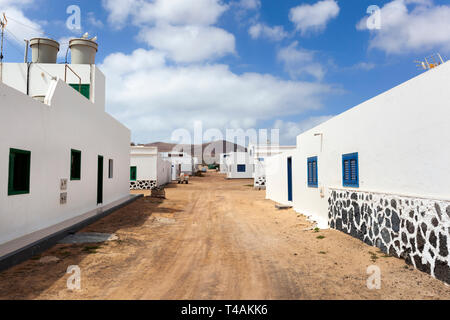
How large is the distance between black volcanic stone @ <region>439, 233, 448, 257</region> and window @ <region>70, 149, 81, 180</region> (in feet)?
34.3

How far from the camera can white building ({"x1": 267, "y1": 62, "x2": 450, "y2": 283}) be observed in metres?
5.40

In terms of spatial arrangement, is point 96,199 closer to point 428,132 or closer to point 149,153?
point 428,132

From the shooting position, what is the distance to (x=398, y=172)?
6.85 metres

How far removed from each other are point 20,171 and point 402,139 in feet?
29.6

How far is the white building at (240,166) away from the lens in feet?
153

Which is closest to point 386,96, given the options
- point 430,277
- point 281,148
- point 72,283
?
point 430,277

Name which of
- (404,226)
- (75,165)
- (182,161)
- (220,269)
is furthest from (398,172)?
(182,161)

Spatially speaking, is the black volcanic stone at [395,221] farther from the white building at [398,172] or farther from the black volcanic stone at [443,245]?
the black volcanic stone at [443,245]

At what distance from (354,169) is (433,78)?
12.3ft

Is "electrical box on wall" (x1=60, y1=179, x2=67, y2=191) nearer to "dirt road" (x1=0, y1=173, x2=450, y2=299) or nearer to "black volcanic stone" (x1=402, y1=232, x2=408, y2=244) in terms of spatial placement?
"dirt road" (x1=0, y1=173, x2=450, y2=299)

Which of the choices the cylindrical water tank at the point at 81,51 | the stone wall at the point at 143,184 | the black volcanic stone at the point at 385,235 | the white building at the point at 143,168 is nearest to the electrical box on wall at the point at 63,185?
the cylindrical water tank at the point at 81,51

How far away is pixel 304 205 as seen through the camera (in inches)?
534

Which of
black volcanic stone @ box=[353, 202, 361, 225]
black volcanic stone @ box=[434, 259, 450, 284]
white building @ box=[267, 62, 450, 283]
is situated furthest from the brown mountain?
black volcanic stone @ box=[434, 259, 450, 284]

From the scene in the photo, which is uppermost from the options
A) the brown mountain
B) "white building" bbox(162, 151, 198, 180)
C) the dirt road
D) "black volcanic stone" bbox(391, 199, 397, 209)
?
the brown mountain
